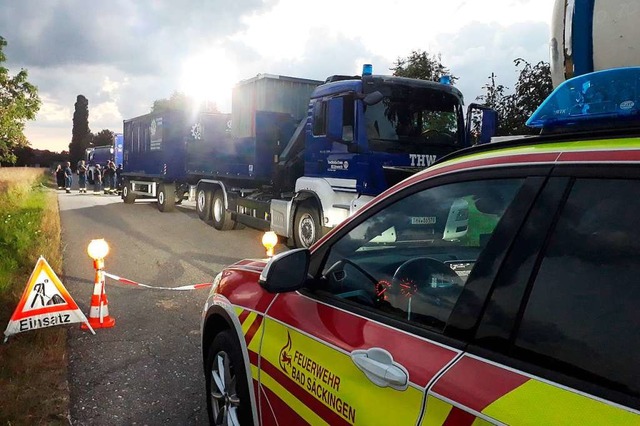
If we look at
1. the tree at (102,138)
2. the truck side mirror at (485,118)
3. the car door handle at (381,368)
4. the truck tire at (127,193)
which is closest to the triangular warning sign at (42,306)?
the car door handle at (381,368)

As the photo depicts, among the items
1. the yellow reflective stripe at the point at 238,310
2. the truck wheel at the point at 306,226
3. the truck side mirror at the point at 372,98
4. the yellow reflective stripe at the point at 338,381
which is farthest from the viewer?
the truck wheel at the point at 306,226

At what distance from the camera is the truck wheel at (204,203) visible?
553 inches

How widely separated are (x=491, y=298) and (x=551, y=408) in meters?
0.35

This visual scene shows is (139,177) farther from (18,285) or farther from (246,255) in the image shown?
(18,285)

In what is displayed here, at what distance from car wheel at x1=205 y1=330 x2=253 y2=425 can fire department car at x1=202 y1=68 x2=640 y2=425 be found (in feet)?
0.59

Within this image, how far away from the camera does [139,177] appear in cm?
1947

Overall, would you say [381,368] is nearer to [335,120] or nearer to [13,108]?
[335,120]

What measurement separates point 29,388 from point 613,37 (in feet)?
13.8

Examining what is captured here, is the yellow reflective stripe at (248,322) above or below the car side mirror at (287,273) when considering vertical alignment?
below

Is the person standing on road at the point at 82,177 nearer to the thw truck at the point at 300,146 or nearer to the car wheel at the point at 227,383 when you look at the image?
the thw truck at the point at 300,146

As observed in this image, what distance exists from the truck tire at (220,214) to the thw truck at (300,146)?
26mm

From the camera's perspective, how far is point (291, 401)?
7.06 ft

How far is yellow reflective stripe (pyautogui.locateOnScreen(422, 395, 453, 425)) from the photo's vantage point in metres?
1.41

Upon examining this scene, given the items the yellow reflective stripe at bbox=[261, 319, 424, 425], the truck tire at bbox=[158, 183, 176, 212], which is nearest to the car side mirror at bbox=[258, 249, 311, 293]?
the yellow reflective stripe at bbox=[261, 319, 424, 425]
